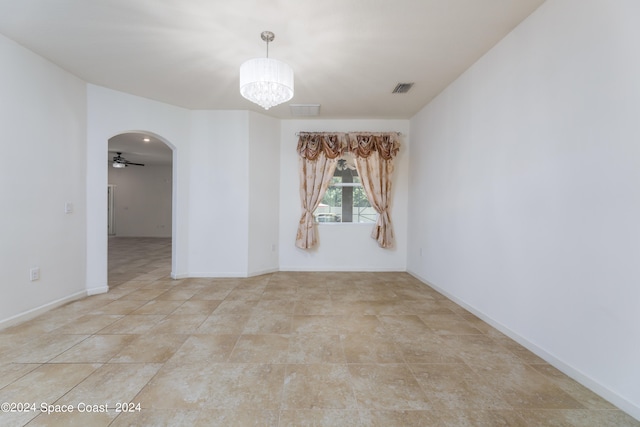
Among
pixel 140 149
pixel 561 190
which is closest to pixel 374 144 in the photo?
pixel 561 190

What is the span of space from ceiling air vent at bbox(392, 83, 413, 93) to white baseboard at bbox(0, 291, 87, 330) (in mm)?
4696

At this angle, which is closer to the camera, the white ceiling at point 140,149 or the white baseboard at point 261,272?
the white baseboard at point 261,272

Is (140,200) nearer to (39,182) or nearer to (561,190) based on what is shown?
(39,182)

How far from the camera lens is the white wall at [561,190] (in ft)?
4.59

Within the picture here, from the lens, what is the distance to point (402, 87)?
3.19 m

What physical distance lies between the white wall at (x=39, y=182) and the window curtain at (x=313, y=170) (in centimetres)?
291

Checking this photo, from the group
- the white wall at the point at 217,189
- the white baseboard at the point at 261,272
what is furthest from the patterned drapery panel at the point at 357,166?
the white wall at the point at 217,189

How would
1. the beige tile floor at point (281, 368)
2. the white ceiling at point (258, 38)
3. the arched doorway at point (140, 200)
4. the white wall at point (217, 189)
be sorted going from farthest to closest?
1. the arched doorway at point (140, 200)
2. the white wall at point (217, 189)
3. the white ceiling at point (258, 38)
4. the beige tile floor at point (281, 368)

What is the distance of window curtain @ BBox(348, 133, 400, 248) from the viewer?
4262mm

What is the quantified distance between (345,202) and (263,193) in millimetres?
1495

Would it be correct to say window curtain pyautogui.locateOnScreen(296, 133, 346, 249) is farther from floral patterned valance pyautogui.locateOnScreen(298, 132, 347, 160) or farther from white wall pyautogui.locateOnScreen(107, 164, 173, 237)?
white wall pyautogui.locateOnScreen(107, 164, 173, 237)

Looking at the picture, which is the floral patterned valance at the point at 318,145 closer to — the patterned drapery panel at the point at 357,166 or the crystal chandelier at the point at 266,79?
the patterned drapery panel at the point at 357,166

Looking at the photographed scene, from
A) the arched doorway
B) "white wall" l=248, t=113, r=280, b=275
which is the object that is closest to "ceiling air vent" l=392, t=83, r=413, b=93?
"white wall" l=248, t=113, r=280, b=275

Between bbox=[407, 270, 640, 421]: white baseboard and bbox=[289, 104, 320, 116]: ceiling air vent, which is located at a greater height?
bbox=[289, 104, 320, 116]: ceiling air vent
